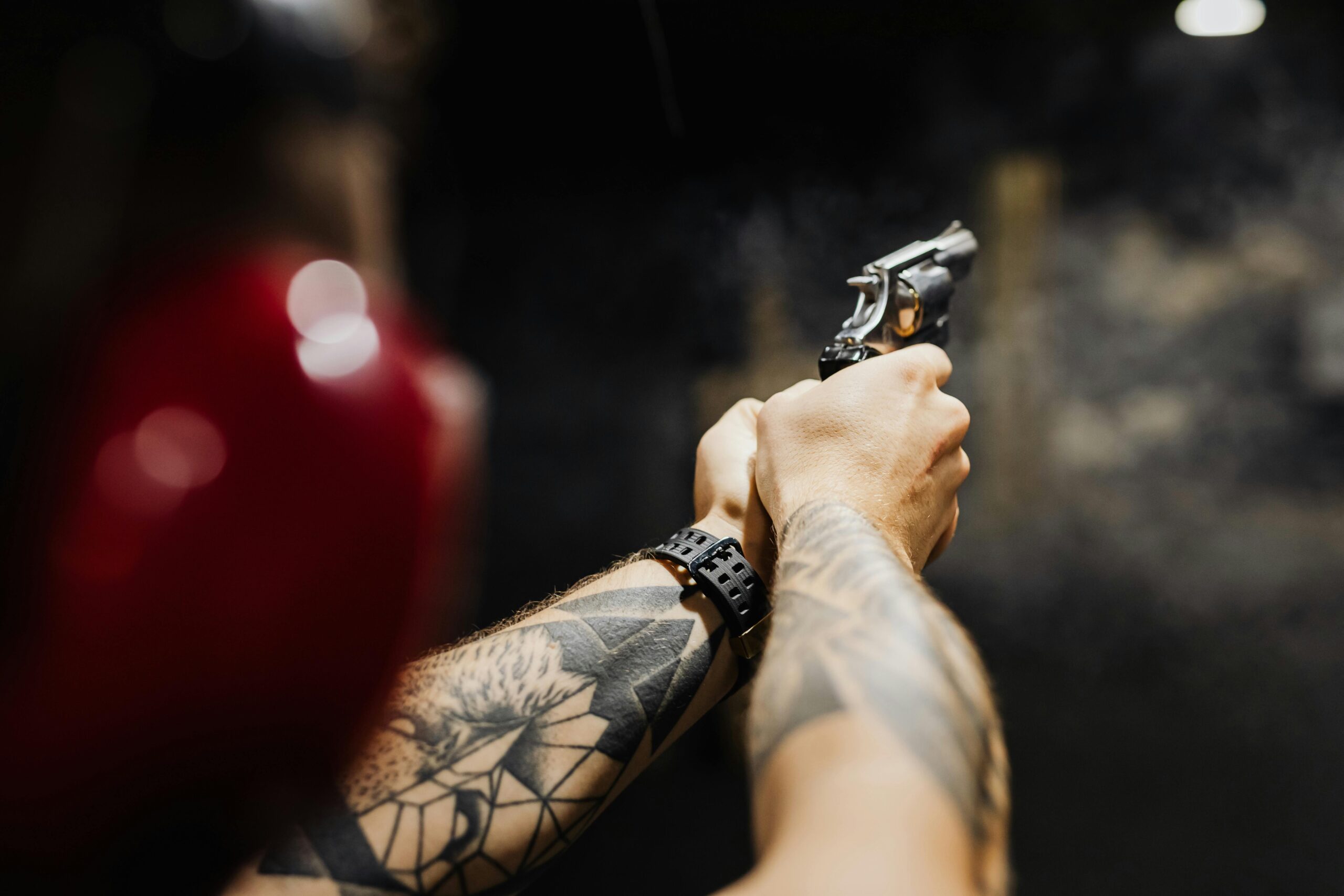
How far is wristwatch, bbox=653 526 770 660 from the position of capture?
745 mm

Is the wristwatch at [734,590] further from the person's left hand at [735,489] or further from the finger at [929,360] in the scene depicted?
the finger at [929,360]

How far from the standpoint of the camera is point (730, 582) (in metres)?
0.75

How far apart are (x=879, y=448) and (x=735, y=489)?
0.21 m

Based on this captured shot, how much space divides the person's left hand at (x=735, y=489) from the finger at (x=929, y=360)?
0.70 ft

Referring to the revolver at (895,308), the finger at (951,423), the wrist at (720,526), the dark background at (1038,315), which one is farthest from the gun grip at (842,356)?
the dark background at (1038,315)

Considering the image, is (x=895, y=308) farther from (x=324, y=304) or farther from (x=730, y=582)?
(x=324, y=304)

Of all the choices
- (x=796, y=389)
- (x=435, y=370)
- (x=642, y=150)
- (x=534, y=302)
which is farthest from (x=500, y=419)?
(x=435, y=370)

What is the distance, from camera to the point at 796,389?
2.68ft

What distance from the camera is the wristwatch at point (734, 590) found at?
75 cm

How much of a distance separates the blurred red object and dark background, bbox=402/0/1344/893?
0.95 metres

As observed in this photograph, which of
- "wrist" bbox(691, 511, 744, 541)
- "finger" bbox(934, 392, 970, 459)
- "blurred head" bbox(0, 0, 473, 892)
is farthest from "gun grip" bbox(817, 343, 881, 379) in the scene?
"blurred head" bbox(0, 0, 473, 892)

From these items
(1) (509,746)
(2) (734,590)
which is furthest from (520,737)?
(2) (734,590)

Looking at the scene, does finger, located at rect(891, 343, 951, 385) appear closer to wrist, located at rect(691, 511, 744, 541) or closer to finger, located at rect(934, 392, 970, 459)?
finger, located at rect(934, 392, 970, 459)

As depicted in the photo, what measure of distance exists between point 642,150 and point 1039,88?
748mm
